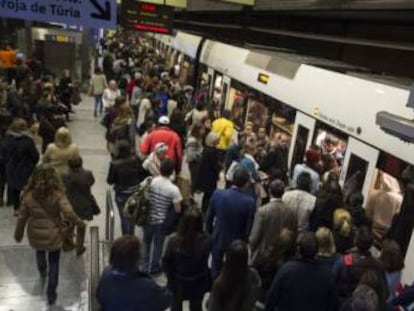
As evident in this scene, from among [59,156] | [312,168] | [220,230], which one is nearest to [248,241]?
[220,230]

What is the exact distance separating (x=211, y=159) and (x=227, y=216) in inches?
85.9

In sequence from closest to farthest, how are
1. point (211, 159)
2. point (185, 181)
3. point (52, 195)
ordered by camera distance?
point (52, 195)
point (185, 181)
point (211, 159)

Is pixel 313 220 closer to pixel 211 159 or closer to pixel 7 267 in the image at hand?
pixel 211 159

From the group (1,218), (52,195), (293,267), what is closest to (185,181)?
(52,195)

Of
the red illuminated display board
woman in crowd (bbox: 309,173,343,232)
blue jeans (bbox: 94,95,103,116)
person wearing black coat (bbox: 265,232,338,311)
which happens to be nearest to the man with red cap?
woman in crowd (bbox: 309,173,343,232)

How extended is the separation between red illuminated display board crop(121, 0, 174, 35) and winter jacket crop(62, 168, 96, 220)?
7.75 m

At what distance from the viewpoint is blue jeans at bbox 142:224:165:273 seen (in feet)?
15.8

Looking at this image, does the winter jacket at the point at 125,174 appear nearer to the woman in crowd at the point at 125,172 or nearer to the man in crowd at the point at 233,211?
the woman in crowd at the point at 125,172

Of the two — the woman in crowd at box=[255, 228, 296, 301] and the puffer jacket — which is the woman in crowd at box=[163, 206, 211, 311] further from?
the puffer jacket

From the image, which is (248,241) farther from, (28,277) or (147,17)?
(147,17)

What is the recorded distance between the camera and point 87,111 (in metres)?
14.2

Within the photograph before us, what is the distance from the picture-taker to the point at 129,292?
265 centimetres

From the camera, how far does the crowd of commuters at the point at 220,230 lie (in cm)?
299

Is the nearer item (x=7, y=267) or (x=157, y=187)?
(x=157, y=187)
